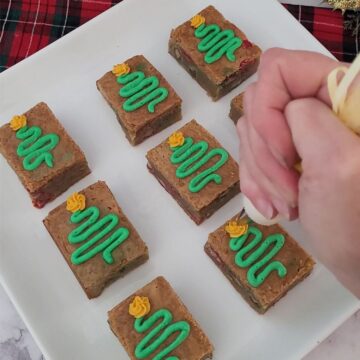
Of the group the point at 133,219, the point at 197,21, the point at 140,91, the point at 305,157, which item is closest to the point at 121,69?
the point at 140,91

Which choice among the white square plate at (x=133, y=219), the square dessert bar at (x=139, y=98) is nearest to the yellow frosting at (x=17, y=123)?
the white square plate at (x=133, y=219)

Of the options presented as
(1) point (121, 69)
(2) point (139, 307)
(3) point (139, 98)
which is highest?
(1) point (121, 69)

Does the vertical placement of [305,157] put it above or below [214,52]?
below

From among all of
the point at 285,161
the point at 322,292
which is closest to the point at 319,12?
the point at 322,292

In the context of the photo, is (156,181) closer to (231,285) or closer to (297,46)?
(231,285)

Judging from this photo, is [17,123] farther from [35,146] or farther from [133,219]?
[133,219]

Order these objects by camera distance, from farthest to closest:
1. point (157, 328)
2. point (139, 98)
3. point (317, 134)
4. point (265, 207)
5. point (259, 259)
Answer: point (139, 98)
point (259, 259)
point (157, 328)
point (265, 207)
point (317, 134)
